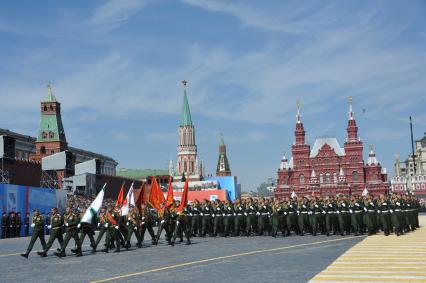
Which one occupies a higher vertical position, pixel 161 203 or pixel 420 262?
pixel 161 203

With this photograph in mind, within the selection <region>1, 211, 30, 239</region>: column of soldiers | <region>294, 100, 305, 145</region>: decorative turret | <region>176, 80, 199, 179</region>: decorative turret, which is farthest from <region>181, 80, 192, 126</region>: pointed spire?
<region>1, 211, 30, 239</region>: column of soldiers

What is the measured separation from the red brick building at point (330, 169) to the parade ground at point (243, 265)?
99772 mm

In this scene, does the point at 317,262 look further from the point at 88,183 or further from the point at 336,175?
the point at 336,175

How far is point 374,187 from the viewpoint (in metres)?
117

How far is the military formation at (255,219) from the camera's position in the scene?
73.4 feet

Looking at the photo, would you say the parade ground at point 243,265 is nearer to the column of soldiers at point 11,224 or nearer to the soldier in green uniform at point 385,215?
the soldier in green uniform at point 385,215

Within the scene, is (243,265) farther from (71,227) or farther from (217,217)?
(217,217)

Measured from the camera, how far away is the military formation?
22.4 meters

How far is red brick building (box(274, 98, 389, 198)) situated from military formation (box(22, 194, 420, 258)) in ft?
291

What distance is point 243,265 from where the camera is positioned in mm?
14641

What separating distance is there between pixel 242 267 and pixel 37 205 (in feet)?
91.2

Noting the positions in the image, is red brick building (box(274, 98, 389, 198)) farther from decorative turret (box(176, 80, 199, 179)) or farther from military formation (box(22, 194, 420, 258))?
military formation (box(22, 194, 420, 258))

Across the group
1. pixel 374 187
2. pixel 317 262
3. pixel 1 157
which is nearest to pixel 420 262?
pixel 317 262

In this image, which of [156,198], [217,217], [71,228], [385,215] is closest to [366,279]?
[71,228]
